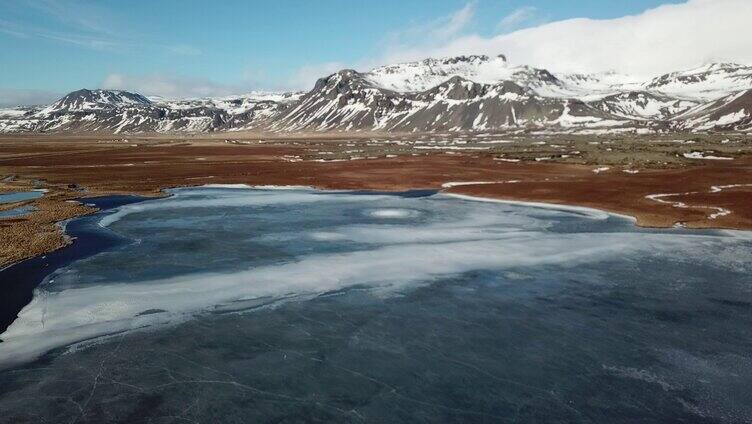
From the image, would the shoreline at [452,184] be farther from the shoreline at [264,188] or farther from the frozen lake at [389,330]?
the frozen lake at [389,330]

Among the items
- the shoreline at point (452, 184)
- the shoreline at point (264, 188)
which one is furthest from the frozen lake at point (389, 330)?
the shoreline at point (452, 184)

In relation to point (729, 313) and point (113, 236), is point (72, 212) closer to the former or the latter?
point (113, 236)

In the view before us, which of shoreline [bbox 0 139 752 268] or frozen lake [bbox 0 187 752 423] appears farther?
shoreline [bbox 0 139 752 268]

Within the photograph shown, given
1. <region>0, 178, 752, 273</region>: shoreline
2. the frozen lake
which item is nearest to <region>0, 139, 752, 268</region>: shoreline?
<region>0, 178, 752, 273</region>: shoreline

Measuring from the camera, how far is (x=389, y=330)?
19.0m

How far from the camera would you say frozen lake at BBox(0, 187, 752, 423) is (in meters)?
14.1

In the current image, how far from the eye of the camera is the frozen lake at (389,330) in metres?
14.1

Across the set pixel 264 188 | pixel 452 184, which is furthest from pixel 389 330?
pixel 452 184

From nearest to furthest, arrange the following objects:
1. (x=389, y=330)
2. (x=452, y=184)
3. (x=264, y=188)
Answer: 1. (x=389, y=330)
2. (x=264, y=188)
3. (x=452, y=184)

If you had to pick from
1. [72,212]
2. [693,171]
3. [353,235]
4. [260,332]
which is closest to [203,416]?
[260,332]

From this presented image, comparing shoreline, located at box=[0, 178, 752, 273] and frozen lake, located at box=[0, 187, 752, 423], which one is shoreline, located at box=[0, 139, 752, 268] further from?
frozen lake, located at box=[0, 187, 752, 423]

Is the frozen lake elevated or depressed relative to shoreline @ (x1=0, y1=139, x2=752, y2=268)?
depressed

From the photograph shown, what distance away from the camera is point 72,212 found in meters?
42.2

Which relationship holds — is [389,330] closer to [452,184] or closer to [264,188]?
[264,188]
